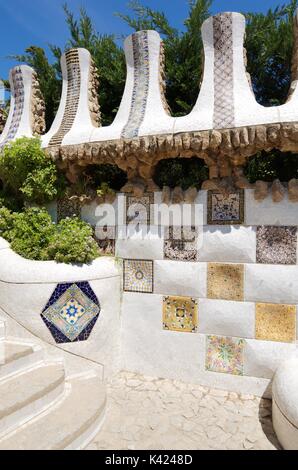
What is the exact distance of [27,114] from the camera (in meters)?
5.62

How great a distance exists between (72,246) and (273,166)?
387cm

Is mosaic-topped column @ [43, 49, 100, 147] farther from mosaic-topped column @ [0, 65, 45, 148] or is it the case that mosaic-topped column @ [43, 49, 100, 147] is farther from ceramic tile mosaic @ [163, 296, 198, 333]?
ceramic tile mosaic @ [163, 296, 198, 333]

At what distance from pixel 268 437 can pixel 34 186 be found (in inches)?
171

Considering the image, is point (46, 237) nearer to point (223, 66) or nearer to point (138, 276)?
point (138, 276)

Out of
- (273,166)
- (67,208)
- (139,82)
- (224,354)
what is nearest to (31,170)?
(67,208)

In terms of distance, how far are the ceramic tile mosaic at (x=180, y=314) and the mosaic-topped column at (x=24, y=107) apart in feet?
11.9

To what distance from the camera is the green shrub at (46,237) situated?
4320 millimetres

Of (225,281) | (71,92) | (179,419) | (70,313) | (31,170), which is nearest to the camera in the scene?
(179,419)

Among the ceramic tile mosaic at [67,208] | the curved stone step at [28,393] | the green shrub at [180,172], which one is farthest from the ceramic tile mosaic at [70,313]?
the green shrub at [180,172]

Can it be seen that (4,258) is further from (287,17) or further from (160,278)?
(287,17)

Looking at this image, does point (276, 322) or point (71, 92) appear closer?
point (276, 322)

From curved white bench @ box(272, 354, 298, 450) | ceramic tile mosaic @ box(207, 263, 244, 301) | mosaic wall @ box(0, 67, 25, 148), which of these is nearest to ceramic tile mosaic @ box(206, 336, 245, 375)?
ceramic tile mosaic @ box(207, 263, 244, 301)

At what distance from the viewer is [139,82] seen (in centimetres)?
479

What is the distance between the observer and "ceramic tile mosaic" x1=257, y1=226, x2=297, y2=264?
155 inches
